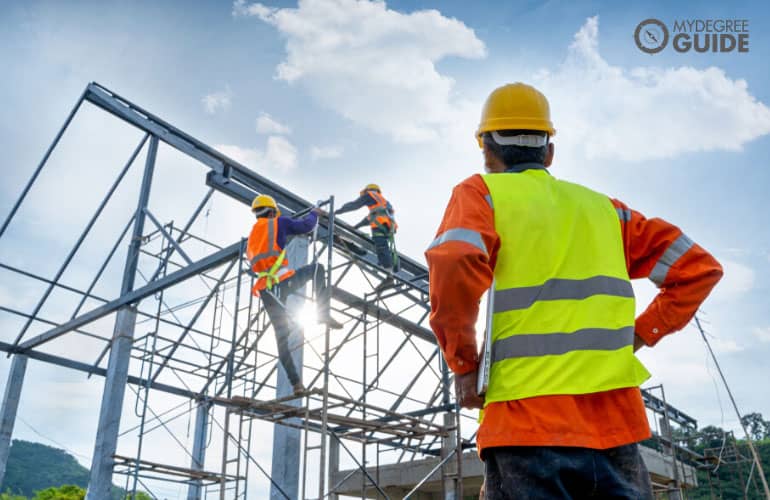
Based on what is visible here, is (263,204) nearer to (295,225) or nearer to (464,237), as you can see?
(295,225)

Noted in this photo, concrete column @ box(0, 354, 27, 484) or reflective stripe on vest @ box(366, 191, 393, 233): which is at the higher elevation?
reflective stripe on vest @ box(366, 191, 393, 233)

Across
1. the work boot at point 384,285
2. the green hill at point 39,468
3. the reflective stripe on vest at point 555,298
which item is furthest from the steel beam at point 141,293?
the green hill at point 39,468

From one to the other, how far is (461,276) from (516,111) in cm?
74

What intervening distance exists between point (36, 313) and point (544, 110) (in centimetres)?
1451

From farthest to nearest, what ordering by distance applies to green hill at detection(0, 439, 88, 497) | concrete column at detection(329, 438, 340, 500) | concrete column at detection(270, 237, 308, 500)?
green hill at detection(0, 439, 88, 497) < concrete column at detection(329, 438, 340, 500) < concrete column at detection(270, 237, 308, 500)

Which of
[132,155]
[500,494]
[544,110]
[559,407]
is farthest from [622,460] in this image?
[132,155]

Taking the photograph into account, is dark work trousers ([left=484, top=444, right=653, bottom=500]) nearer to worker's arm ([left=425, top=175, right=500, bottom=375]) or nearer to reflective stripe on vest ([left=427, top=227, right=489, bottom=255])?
worker's arm ([left=425, top=175, right=500, bottom=375])

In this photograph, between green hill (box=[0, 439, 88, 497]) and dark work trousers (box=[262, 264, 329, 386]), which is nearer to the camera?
dark work trousers (box=[262, 264, 329, 386])

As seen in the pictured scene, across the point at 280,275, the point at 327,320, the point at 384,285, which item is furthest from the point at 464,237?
the point at 384,285

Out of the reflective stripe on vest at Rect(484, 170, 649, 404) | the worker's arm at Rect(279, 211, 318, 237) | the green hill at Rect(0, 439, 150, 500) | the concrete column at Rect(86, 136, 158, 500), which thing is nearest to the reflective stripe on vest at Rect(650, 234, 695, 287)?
the reflective stripe on vest at Rect(484, 170, 649, 404)

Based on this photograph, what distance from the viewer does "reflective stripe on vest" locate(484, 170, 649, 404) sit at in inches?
74.2

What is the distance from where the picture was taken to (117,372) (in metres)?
13.2

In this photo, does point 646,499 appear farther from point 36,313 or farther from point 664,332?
point 36,313

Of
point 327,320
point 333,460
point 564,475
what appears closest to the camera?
point 564,475
